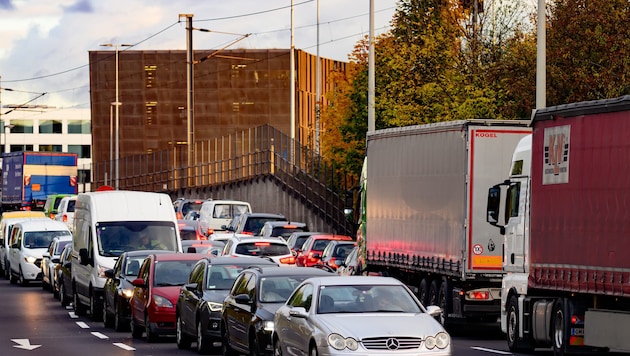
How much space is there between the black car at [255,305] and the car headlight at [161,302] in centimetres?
398

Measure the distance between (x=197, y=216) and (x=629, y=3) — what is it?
28455mm

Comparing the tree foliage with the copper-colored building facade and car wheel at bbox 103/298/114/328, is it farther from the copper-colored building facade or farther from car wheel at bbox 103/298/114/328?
the copper-colored building facade

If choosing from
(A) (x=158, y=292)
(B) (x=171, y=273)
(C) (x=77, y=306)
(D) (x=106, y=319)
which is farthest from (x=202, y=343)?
(C) (x=77, y=306)

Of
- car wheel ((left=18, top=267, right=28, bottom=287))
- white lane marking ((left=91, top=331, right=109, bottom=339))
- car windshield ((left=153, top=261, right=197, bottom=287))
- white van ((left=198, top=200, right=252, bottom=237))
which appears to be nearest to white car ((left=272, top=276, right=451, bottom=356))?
car windshield ((left=153, top=261, right=197, bottom=287))

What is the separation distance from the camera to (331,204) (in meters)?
60.6

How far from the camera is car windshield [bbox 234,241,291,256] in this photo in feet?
121

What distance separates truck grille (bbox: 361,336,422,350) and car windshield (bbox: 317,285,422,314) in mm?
1086

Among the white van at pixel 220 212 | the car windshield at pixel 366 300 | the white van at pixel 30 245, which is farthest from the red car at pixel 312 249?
the car windshield at pixel 366 300

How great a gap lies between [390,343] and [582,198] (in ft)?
14.7

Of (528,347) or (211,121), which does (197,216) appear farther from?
(211,121)

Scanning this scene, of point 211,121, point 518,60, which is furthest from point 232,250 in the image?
point 211,121

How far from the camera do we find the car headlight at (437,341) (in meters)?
17.1

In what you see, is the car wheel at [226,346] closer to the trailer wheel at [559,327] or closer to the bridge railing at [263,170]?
the trailer wheel at [559,327]

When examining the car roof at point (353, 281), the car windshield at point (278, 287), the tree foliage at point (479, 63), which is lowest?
the car windshield at point (278, 287)
